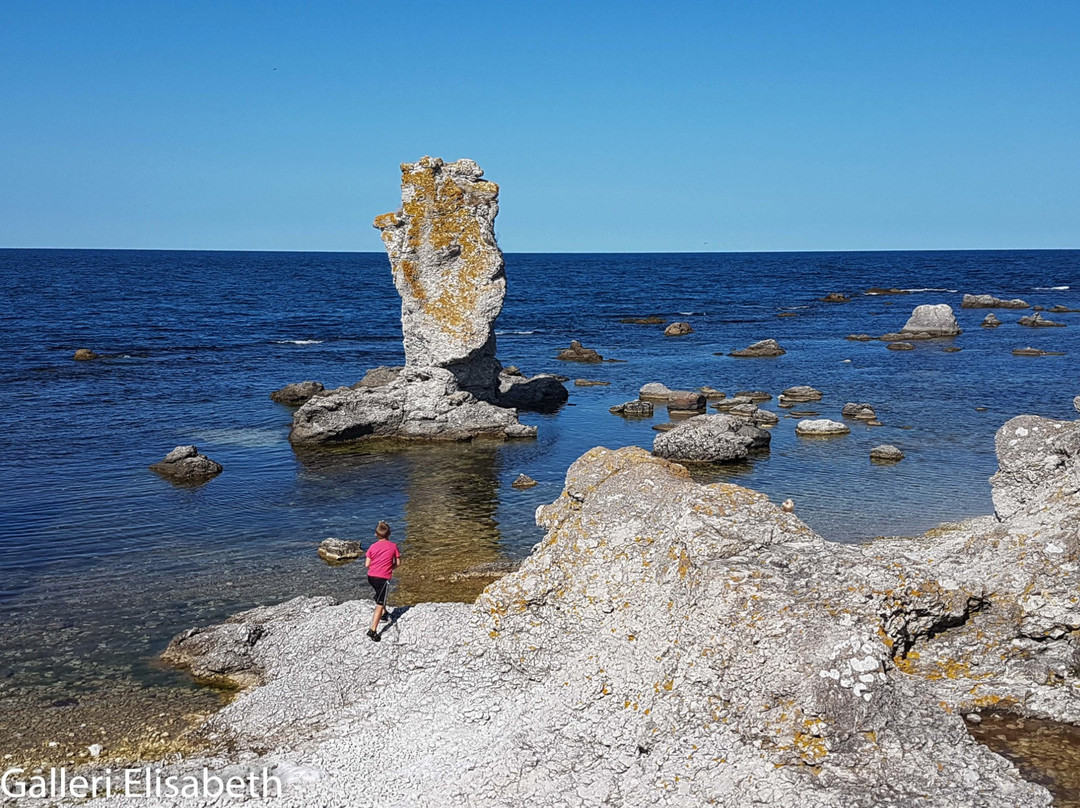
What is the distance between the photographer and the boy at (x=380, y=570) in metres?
14.6

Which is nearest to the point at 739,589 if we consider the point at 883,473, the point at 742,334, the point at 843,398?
the point at 883,473

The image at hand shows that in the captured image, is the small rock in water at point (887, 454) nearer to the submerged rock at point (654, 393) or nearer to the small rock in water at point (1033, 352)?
the submerged rock at point (654, 393)

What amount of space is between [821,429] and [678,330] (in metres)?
39.7

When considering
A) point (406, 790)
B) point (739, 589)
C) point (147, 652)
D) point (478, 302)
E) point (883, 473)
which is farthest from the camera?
point (478, 302)

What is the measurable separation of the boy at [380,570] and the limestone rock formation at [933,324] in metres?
61.8

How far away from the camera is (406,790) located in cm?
1076

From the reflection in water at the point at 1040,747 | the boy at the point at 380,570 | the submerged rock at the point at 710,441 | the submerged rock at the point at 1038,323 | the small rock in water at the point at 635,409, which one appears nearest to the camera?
the reflection in water at the point at 1040,747

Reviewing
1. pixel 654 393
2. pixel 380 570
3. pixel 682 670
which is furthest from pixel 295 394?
pixel 682 670

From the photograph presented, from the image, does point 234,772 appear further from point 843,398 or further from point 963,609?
point 843,398

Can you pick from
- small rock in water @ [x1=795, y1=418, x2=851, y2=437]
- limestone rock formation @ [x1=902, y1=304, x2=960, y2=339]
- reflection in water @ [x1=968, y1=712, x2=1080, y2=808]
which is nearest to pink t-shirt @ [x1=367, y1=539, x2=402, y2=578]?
reflection in water @ [x1=968, y1=712, x2=1080, y2=808]

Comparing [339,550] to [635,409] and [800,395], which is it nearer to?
[635,409]

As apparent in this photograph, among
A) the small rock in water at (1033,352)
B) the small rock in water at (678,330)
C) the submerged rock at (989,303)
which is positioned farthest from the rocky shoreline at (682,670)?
the submerged rock at (989,303)

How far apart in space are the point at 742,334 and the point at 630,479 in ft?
209

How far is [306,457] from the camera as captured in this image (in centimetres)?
3297
